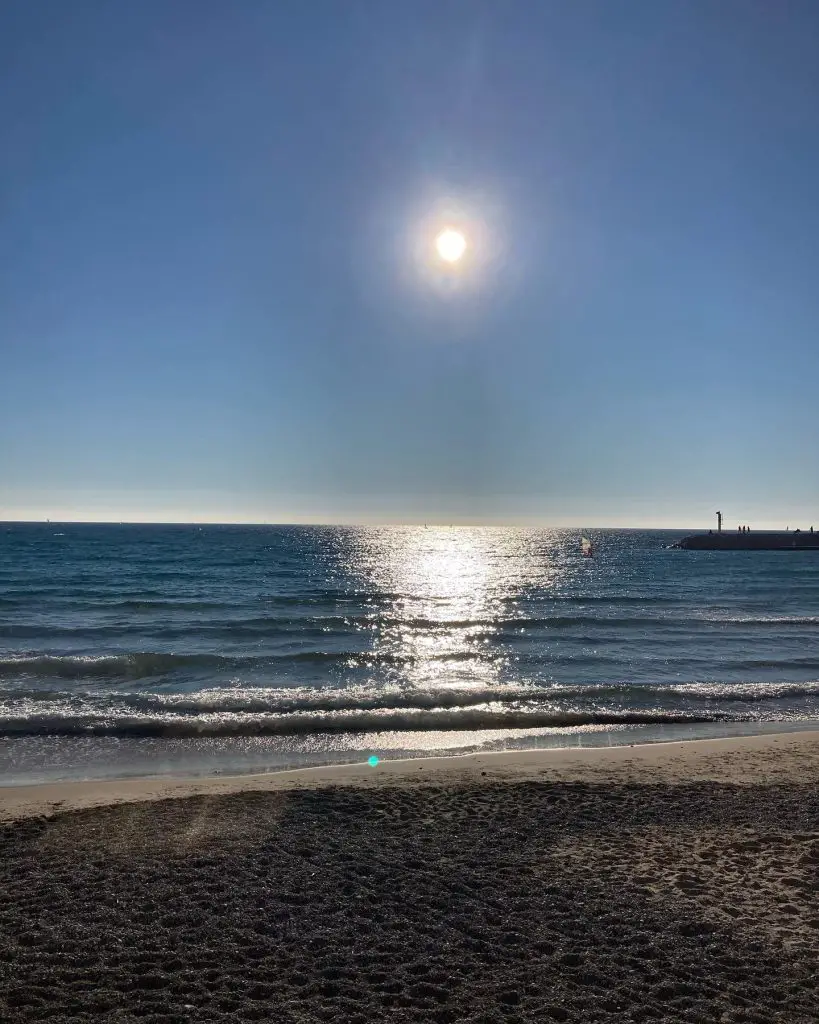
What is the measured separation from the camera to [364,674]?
19.5 meters

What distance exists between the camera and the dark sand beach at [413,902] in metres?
4.75

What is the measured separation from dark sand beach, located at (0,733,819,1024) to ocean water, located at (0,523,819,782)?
3.22m

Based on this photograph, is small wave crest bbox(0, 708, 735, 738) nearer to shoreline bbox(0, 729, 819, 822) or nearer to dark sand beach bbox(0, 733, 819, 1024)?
shoreline bbox(0, 729, 819, 822)

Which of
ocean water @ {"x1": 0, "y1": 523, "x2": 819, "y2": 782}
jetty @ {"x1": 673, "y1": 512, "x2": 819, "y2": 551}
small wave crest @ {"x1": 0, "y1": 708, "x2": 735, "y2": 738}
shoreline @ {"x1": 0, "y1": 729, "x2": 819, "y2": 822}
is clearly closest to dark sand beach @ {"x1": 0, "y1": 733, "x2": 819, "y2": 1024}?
shoreline @ {"x1": 0, "y1": 729, "x2": 819, "y2": 822}

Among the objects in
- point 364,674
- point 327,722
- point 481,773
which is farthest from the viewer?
point 364,674

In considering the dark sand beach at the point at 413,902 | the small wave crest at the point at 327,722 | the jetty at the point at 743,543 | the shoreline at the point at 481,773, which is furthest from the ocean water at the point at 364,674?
the jetty at the point at 743,543

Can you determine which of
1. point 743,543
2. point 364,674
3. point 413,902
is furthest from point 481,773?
point 743,543

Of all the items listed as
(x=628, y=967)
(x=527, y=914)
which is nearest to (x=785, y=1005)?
(x=628, y=967)

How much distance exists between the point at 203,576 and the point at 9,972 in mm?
50364

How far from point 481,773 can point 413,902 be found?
461 centimetres

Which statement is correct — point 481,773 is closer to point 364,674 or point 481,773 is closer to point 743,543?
point 364,674

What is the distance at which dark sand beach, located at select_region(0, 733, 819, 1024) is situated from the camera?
4.75m

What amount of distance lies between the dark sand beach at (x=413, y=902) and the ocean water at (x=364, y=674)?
322 centimetres

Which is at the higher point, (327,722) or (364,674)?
(327,722)
